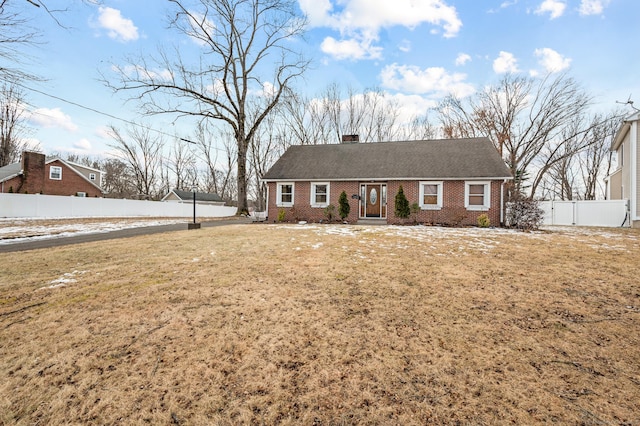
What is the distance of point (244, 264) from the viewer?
5781mm

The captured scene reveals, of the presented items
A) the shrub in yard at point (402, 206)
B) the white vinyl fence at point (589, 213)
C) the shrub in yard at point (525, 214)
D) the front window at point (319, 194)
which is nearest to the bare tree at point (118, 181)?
the front window at point (319, 194)

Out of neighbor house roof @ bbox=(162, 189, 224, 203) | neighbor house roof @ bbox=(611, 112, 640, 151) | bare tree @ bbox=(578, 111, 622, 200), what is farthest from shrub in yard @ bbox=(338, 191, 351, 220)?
neighbor house roof @ bbox=(162, 189, 224, 203)

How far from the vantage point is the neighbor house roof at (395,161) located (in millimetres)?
14500

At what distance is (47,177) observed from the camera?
2795cm

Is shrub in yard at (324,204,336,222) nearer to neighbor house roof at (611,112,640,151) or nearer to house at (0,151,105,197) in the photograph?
neighbor house roof at (611,112,640,151)

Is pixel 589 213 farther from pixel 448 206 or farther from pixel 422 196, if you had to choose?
pixel 422 196

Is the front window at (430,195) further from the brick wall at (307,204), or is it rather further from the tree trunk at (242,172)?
the tree trunk at (242,172)

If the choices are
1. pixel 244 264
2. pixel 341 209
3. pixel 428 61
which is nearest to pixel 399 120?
pixel 428 61

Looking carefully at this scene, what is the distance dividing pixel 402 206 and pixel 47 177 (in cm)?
3406

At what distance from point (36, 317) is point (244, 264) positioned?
3021mm

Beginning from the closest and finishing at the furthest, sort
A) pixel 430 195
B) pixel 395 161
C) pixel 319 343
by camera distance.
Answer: pixel 319 343 < pixel 430 195 < pixel 395 161

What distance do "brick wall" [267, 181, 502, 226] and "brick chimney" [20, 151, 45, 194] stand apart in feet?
79.2

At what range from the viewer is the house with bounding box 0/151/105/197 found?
25375 mm

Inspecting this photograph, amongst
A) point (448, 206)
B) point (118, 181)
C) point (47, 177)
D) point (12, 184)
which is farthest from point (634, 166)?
point (118, 181)
